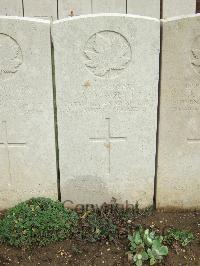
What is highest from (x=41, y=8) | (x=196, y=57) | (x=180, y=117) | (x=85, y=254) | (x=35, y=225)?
(x=41, y=8)

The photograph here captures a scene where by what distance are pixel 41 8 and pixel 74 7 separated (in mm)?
560

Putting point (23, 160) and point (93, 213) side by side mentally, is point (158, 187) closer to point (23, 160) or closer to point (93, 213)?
point (93, 213)

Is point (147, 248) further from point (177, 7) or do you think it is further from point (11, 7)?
point (11, 7)

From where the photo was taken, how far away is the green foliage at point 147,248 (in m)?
3.58

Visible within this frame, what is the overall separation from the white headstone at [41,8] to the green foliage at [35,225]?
412 cm

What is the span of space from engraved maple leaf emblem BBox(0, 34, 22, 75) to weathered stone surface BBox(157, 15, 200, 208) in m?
1.31

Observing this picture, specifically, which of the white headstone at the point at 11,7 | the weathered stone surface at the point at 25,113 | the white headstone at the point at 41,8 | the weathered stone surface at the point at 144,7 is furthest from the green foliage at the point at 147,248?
the white headstone at the point at 11,7

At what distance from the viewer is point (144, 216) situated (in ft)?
13.9

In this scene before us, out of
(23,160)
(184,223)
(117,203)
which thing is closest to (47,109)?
(23,160)

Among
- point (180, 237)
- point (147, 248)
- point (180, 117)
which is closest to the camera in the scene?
point (147, 248)

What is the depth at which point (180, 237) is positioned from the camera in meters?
3.85

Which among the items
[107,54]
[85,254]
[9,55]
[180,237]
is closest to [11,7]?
[9,55]

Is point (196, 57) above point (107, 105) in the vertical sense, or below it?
above

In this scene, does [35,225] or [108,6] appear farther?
[108,6]
